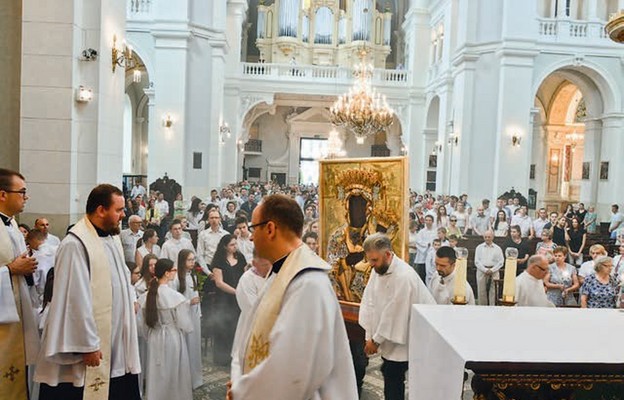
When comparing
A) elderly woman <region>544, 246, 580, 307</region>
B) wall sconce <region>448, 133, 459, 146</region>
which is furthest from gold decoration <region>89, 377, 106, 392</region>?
wall sconce <region>448, 133, 459, 146</region>

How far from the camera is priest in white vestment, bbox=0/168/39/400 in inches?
150

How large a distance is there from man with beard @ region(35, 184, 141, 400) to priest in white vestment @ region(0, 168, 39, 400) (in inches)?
17.1

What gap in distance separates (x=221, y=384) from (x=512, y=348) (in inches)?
172

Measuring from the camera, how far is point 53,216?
7.19 meters

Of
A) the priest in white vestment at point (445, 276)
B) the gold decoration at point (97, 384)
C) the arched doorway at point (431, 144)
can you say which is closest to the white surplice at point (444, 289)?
the priest in white vestment at point (445, 276)

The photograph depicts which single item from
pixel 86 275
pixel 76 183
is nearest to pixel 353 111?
pixel 76 183

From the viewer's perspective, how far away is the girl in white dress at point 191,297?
5770 millimetres

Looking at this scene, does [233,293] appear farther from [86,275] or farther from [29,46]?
[29,46]

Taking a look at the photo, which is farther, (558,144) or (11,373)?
(558,144)

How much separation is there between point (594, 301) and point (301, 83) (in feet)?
71.7

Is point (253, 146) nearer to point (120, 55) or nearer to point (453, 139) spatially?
point (453, 139)

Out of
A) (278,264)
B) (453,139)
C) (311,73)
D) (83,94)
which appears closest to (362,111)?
(453,139)

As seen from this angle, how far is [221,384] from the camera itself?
609 centimetres

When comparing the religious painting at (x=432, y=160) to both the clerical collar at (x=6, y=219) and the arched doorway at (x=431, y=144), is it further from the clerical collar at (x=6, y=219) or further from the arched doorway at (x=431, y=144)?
the clerical collar at (x=6, y=219)
